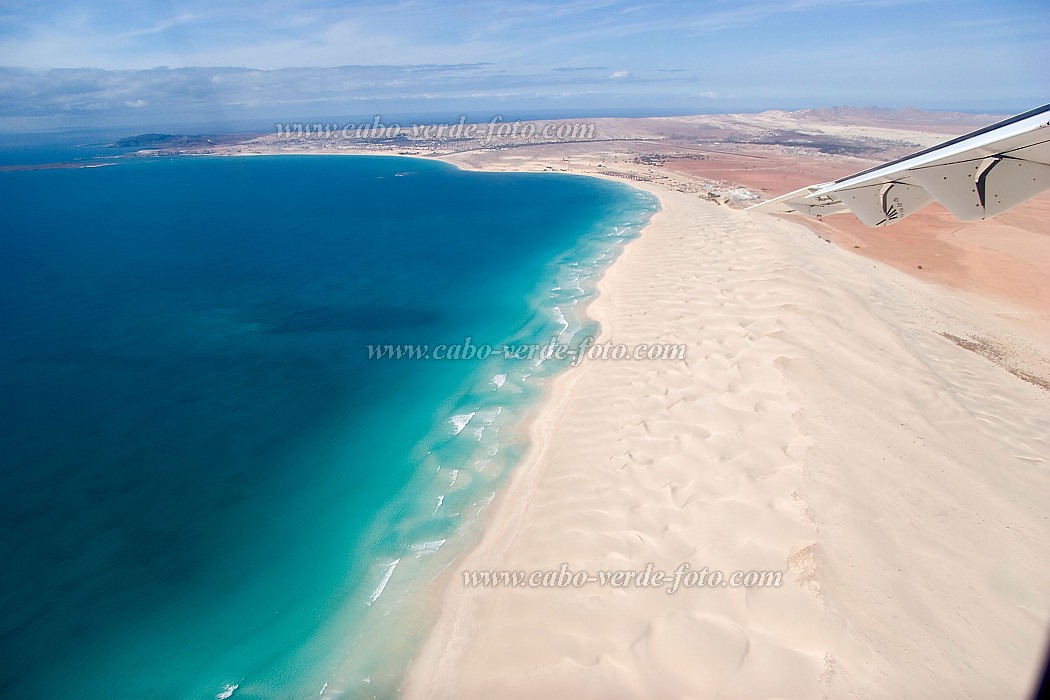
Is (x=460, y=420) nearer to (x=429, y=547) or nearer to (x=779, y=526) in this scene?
(x=429, y=547)

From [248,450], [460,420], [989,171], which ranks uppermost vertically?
[989,171]

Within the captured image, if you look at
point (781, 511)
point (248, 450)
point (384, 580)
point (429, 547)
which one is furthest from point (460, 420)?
point (781, 511)

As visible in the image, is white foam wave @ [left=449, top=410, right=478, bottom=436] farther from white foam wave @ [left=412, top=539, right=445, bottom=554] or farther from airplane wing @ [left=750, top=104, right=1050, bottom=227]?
airplane wing @ [left=750, top=104, right=1050, bottom=227]

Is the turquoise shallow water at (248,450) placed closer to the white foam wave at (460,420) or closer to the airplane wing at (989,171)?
the white foam wave at (460,420)

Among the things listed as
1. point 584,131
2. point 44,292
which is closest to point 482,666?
point 44,292

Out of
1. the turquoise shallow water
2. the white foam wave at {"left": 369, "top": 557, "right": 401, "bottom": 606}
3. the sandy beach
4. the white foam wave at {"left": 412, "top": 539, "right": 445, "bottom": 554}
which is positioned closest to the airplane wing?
the sandy beach

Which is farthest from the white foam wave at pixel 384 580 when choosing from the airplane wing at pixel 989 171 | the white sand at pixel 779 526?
the airplane wing at pixel 989 171

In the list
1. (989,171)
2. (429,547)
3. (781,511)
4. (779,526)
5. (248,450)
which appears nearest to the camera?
(989,171)
